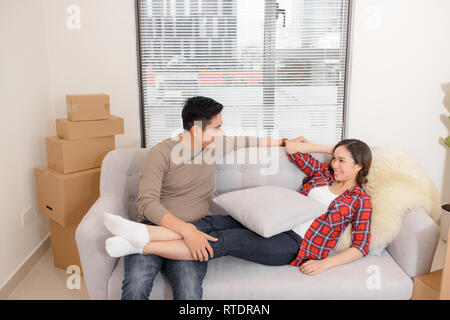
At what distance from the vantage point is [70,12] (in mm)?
2621

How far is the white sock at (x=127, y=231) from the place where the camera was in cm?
152

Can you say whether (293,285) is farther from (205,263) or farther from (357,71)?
(357,71)

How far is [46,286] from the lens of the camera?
2.22 meters

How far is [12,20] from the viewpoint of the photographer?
7.14ft

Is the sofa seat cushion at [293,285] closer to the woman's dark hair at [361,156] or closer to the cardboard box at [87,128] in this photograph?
the woman's dark hair at [361,156]

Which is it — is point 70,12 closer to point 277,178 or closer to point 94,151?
point 94,151

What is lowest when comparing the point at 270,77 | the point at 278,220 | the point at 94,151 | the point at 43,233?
the point at 43,233

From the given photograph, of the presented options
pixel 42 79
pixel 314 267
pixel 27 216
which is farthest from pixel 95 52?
pixel 314 267
